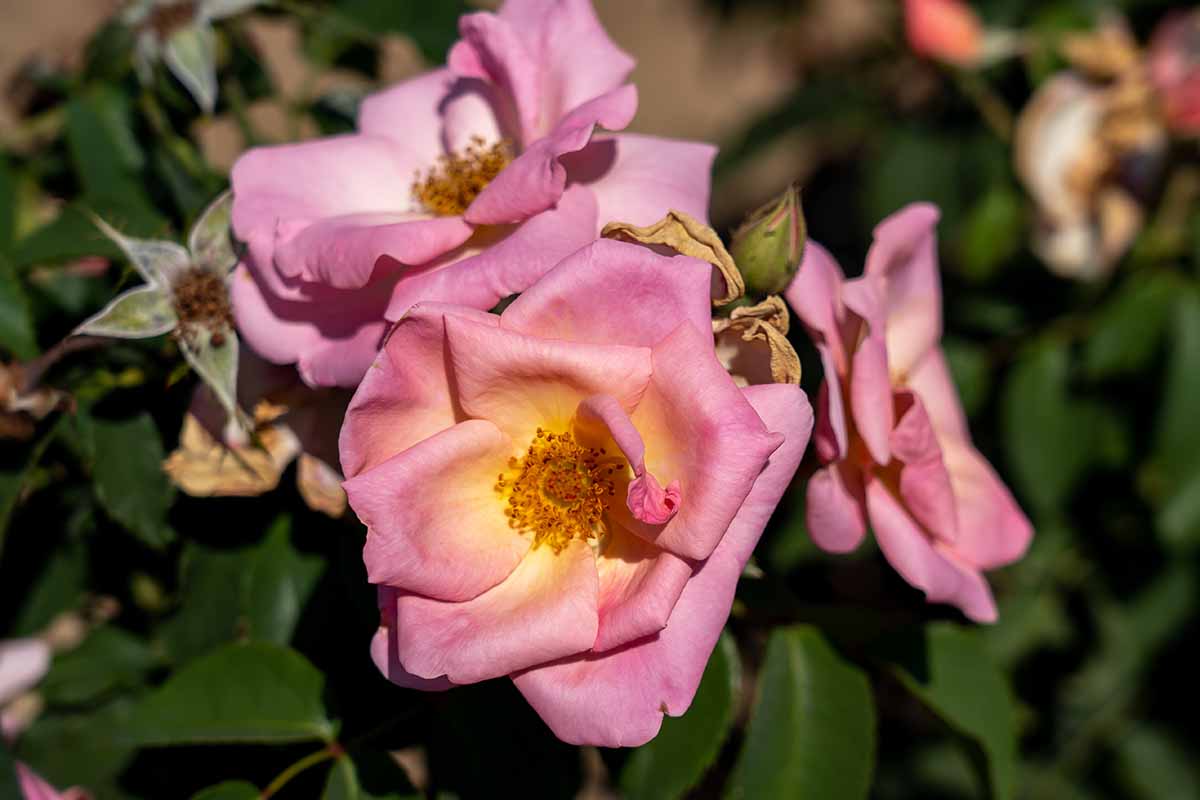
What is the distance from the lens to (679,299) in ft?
2.85

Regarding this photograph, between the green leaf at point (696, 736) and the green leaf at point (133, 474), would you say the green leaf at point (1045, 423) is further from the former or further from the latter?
the green leaf at point (133, 474)

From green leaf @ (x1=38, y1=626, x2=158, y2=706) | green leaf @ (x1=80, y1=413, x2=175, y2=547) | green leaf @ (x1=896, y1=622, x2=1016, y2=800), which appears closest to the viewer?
green leaf @ (x1=80, y1=413, x2=175, y2=547)

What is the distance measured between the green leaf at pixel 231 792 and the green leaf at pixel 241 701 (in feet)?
0.21

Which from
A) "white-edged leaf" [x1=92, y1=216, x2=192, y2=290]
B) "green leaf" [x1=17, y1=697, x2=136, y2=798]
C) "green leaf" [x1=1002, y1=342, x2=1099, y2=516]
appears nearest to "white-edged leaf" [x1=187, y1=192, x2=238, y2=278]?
"white-edged leaf" [x1=92, y1=216, x2=192, y2=290]

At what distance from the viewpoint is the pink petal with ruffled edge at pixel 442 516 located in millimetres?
845

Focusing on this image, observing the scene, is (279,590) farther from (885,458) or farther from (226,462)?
(885,458)

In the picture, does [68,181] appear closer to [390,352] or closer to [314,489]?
[314,489]

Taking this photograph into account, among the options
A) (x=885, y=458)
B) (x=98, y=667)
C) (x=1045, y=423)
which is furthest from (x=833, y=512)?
(x=1045, y=423)

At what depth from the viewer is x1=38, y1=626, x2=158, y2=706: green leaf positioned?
1.49 metres

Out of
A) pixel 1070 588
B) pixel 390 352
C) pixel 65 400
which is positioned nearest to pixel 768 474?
pixel 390 352

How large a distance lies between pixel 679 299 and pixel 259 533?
66 cm

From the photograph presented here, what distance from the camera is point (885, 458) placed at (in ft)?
3.20

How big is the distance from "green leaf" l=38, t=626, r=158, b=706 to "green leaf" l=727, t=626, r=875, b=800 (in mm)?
875

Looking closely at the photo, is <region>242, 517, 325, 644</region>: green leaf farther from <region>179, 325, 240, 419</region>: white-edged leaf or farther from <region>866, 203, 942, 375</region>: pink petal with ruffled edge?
<region>866, 203, 942, 375</region>: pink petal with ruffled edge
